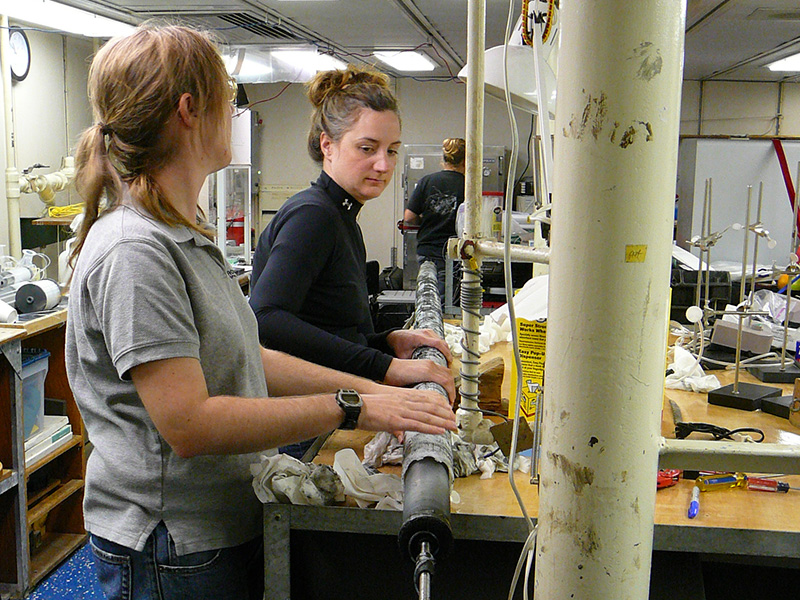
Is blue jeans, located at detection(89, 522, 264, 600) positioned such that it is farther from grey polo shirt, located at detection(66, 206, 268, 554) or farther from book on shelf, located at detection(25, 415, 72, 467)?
book on shelf, located at detection(25, 415, 72, 467)

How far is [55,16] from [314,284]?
3116 mm

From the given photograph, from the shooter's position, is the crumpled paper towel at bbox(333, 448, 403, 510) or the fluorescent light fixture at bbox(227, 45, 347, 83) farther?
the fluorescent light fixture at bbox(227, 45, 347, 83)

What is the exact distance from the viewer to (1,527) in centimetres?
252

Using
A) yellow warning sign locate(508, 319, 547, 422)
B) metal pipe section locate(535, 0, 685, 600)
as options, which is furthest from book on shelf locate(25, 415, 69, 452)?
metal pipe section locate(535, 0, 685, 600)

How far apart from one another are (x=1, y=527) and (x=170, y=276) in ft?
6.90

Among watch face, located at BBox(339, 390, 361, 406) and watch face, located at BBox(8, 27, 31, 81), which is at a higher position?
watch face, located at BBox(8, 27, 31, 81)

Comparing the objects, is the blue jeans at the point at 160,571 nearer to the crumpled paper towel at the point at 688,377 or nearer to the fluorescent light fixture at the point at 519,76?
the fluorescent light fixture at the point at 519,76

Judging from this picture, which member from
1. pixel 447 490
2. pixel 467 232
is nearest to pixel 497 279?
pixel 467 232

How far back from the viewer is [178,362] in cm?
88

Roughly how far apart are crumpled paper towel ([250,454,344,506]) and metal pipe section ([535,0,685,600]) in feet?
1.76

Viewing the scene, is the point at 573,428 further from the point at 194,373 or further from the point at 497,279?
the point at 497,279

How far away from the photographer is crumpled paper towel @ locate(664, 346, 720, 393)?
6.15ft

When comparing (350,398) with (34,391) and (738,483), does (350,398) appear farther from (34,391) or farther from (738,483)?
(34,391)

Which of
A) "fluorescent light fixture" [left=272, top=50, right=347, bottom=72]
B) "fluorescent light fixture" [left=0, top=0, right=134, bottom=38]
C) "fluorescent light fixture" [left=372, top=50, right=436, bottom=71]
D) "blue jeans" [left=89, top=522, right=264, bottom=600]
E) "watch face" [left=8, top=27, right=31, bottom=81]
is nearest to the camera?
"blue jeans" [left=89, top=522, right=264, bottom=600]
